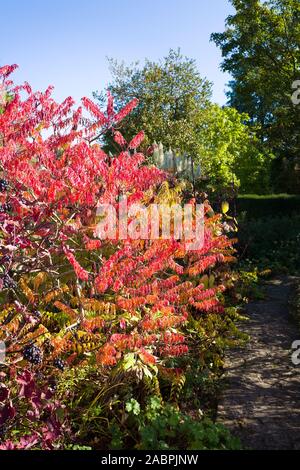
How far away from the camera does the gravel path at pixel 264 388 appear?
12.7 ft

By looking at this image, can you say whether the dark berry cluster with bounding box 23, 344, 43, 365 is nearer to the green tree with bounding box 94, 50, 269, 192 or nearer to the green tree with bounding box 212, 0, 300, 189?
the green tree with bounding box 212, 0, 300, 189

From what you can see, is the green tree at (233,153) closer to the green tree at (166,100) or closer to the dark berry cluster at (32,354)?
the green tree at (166,100)

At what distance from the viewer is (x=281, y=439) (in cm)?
377

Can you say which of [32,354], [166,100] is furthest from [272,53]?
[32,354]

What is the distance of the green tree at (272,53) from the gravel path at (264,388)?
1104cm

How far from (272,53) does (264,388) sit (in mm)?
14339

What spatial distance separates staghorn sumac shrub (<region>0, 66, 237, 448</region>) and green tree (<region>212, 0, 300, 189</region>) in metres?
12.2

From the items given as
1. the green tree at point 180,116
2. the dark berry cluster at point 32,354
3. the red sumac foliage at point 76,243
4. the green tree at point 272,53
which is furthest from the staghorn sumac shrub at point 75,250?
the green tree at point 180,116

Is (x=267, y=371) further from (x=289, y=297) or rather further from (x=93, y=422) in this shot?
(x=289, y=297)

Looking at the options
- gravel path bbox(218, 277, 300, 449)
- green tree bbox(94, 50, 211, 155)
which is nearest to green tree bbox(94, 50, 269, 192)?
green tree bbox(94, 50, 211, 155)

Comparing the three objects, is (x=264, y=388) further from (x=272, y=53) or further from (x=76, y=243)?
(x=272, y=53)

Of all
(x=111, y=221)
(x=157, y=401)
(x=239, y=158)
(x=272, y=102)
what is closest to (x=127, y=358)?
(x=157, y=401)

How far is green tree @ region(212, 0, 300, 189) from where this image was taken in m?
16.2

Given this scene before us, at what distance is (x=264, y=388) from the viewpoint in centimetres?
461
